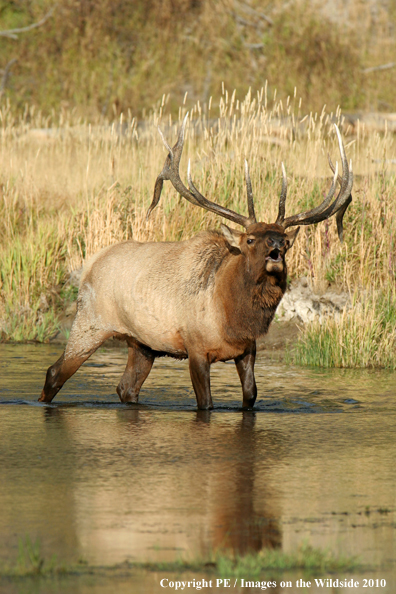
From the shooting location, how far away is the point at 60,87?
26.3 meters

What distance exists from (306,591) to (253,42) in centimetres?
2501

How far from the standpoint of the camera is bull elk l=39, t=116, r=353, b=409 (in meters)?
7.00

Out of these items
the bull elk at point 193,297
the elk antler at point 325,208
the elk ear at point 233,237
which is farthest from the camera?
the elk antler at point 325,208

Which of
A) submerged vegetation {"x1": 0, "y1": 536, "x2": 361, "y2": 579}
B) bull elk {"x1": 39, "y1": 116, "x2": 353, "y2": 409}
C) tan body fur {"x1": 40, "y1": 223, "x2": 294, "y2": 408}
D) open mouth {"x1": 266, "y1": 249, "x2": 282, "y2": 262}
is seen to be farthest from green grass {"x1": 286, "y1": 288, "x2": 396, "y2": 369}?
submerged vegetation {"x1": 0, "y1": 536, "x2": 361, "y2": 579}

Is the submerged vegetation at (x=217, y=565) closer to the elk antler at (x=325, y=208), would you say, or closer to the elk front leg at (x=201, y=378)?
the elk front leg at (x=201, y=378)

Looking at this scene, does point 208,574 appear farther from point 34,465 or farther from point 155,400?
point 155,400

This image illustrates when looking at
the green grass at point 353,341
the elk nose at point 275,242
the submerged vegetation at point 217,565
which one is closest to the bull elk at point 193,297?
the elk nose at point 275,242

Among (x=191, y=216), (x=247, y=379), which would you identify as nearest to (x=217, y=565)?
(x=247, y=379)

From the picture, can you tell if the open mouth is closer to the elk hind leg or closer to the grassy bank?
the elk hind leg

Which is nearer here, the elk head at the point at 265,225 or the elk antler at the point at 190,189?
the elk head at the point at 265,225

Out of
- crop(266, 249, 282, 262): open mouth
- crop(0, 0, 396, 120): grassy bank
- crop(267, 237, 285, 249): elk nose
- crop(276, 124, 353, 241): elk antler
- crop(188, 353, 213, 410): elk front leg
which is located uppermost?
crop(0, 0, 396, 120): grassy bank

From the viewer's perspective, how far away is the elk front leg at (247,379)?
733 centimetres

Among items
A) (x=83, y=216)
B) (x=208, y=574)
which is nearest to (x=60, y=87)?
→ (x=83, y=216)

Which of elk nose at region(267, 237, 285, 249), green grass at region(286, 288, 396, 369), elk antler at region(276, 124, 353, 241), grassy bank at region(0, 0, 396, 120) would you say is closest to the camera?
elk nose at region(267, 237, 285, 249)
